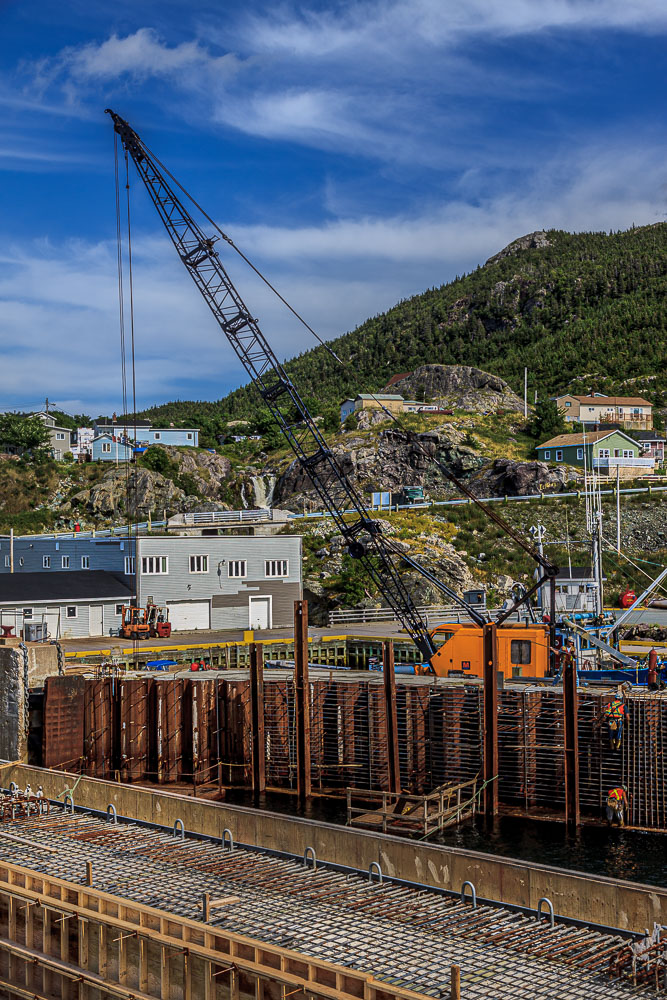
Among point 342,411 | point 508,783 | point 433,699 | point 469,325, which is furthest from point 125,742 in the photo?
point 469,325

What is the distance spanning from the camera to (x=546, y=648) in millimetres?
32844

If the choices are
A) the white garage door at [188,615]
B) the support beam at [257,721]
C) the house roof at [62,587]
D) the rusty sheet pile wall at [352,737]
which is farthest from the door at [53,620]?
the support beam at [257,721]

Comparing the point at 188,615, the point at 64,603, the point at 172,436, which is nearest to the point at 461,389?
the point at 172,436

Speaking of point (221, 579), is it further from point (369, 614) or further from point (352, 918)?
point (352, 918)

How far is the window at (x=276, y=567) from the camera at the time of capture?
5641cm

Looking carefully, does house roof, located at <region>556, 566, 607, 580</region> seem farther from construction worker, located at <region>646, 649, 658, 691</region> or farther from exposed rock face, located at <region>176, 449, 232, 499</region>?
exposed rock face, located at <region>176, 449, 232, 499</region>

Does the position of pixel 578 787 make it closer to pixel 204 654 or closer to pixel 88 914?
pixel 88 914

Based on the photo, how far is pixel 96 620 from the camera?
49969mm

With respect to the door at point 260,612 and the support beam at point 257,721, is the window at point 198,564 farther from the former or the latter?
the support beam at point 257,721

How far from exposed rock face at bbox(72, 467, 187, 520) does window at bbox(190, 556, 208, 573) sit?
1610 inches

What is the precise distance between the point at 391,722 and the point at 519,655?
8373 mm

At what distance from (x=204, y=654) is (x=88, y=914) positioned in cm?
3150

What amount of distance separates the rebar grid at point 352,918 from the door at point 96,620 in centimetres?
3307

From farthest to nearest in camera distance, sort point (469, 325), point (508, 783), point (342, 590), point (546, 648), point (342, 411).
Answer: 1. point (469, 325)
2. point (342, 411)
3. point (342, 590)
4. point (546, 648)
5. point (508, 783)
